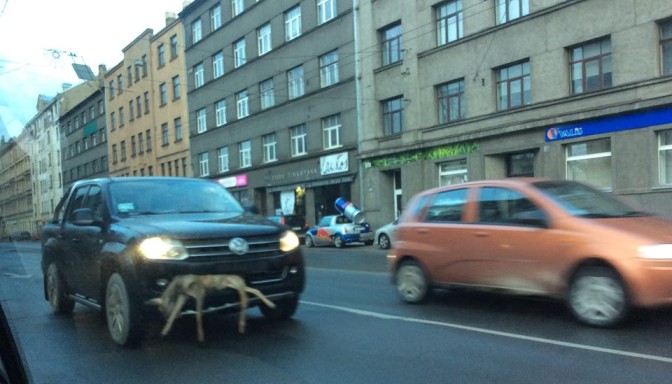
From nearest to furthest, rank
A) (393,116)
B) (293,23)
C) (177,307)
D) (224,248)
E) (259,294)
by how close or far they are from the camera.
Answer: (177,307) < (224,248) < (259,294) < (393,116) < (293,23)

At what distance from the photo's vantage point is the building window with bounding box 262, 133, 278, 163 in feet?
117

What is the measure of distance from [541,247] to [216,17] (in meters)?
38.4

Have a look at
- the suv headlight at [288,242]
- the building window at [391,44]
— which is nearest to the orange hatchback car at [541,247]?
the suv headlight at [288,242]

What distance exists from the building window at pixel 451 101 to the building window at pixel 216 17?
Answer: 21.4m

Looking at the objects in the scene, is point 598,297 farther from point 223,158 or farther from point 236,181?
point 223,158

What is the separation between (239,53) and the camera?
1524 inches

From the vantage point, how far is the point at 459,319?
22.5 feet

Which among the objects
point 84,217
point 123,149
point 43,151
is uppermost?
point 123,149

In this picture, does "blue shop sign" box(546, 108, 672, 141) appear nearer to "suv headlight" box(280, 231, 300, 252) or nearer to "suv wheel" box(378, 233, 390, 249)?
"suv wheel" box(378, 233, 390, 249)

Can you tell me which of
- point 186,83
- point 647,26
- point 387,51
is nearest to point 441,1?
point 387,51

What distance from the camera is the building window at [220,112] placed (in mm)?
40938

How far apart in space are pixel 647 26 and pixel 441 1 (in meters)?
8.75

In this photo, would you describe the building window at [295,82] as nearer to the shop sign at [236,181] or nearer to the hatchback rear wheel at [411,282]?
the shop sign at [236,181]

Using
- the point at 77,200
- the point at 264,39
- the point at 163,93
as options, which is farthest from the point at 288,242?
the point at 163,93
